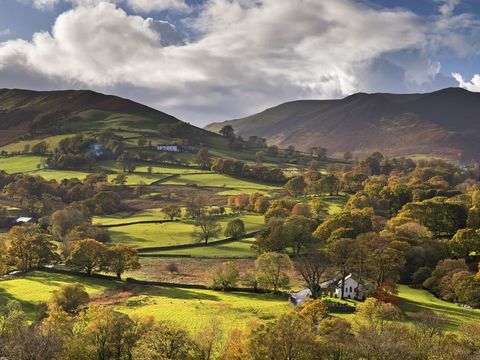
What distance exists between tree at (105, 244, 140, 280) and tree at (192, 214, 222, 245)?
30.5 metres

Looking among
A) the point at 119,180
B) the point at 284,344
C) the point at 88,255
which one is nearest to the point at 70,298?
the point at 88,255

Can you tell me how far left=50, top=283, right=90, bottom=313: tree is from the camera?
6500 cm

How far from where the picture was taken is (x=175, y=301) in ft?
238

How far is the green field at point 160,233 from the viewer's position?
379 ft

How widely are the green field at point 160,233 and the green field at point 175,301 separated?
29.3 meters

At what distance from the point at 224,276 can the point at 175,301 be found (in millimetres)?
12010

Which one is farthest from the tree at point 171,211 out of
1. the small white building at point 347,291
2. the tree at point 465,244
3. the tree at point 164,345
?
the tree at point 164,345

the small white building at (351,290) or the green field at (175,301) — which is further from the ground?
the small white building at (351,290)

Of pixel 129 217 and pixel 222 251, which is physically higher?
pixel 129 217

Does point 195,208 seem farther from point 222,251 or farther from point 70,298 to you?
point 70,298

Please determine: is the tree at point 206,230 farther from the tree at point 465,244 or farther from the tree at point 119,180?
the tree at point 119,180

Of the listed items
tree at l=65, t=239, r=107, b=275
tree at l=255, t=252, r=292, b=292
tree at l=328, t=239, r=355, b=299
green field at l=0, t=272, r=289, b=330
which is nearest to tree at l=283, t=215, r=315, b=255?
tree at l=255, t=252, r=292, b=292

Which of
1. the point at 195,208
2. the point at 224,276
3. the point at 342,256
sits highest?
the point at 195,208

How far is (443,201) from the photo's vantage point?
12675 cm
